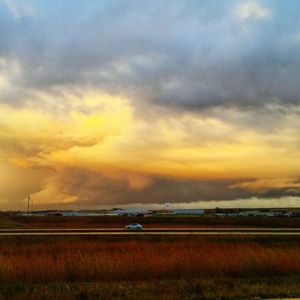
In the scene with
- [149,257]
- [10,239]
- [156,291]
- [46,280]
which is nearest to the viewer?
[156,291]

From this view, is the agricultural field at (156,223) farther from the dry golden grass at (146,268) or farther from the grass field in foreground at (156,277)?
the grass field in foreground at (156,277)

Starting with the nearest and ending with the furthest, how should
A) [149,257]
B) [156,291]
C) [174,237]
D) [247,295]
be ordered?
[247,295], [156,291], [149,257], [174,237]

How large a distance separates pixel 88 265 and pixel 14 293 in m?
5.86

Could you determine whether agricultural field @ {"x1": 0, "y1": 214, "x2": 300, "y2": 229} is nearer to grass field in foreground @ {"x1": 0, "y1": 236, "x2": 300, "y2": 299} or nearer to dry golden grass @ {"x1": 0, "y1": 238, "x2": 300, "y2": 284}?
dry golden grass @ {"x1": 0, "y1": 238, "x2": 300, "y2": 284}

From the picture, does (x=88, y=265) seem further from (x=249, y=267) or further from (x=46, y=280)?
(x=249, y=267)

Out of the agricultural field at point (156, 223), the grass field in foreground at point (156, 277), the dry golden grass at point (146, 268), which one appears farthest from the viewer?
the agricultural field at point (156, 223)

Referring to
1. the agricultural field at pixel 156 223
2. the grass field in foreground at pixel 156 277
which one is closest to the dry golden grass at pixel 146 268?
the grass field in foreground at pixel 156 277

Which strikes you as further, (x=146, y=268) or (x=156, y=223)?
(x=156, y=223)

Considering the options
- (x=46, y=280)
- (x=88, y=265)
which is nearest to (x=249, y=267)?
(x=88, y=265)

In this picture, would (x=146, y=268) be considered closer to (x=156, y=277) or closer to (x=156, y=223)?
(x=156, y=277)

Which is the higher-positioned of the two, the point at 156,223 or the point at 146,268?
the point at 156,223

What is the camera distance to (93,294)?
12.4 metres

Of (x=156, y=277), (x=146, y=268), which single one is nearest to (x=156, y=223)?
(x=146, y=268)

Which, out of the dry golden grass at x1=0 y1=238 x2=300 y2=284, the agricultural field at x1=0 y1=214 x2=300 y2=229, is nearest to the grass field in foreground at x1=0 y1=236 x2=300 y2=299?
the dry golden grass at x1=0 y1=238 x2=300 y2=284
